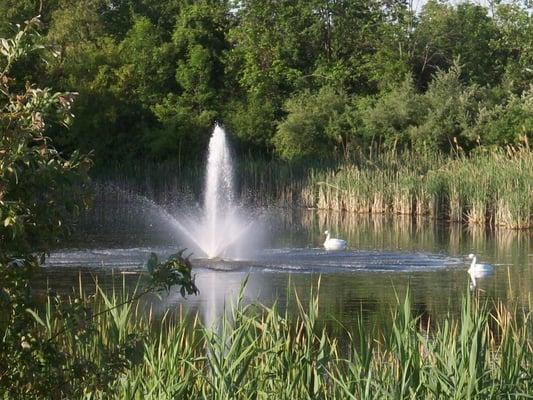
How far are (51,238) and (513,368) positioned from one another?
10.1ft

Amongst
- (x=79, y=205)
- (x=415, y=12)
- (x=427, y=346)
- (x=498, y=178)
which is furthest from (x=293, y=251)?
(x=415, y=12)

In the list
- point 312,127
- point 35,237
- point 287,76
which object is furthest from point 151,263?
point 287,76

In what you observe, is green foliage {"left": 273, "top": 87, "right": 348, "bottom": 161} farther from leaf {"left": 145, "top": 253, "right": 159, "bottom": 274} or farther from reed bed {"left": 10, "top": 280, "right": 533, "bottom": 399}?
leaf {"left": 145, "top": 253, "right": 159, "bottom": 274}

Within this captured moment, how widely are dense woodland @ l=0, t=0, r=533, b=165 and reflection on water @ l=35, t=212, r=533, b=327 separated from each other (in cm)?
1365

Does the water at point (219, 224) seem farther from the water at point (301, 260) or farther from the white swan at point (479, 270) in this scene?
the white swan at point (479, 270)

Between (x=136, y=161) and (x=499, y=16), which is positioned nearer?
(x=136, y=161)

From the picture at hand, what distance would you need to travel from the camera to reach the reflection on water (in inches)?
588

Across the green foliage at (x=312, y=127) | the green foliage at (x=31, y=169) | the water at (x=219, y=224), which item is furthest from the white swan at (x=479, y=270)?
the green foliage at (x=312, y=127)

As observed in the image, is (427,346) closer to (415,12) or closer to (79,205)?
(79,205)

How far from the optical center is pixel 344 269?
741 inches

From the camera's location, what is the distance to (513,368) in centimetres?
749

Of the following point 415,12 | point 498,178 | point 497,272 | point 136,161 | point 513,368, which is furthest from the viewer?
point 415,12

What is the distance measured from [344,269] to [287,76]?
28067 millimetres

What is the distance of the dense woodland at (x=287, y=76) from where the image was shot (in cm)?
4078
